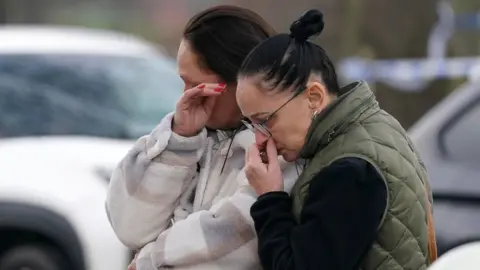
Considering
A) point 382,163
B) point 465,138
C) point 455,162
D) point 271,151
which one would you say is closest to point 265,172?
point 271,151

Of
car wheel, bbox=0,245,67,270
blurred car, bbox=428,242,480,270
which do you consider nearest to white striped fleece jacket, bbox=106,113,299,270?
blurred car, bbox=428,242,480,270

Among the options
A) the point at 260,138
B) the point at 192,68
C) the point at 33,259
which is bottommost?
the point at 33,259

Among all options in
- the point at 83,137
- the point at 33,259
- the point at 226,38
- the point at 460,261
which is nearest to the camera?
the point at 460,261

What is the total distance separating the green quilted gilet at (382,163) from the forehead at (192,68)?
0.34m

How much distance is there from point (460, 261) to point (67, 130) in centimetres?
439

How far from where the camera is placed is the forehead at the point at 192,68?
2564mm

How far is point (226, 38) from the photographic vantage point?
2535 millimetres

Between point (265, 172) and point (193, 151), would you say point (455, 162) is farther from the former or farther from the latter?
point (265, 172)

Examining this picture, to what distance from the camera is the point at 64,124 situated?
6379 millimetres

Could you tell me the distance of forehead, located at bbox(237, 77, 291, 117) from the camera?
2352mm

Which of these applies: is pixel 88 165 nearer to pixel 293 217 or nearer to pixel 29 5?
pixel 293 217

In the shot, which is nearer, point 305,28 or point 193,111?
point 305,28

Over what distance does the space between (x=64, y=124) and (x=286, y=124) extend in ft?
13.6

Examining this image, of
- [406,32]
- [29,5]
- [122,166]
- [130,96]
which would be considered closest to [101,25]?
[29,5]
